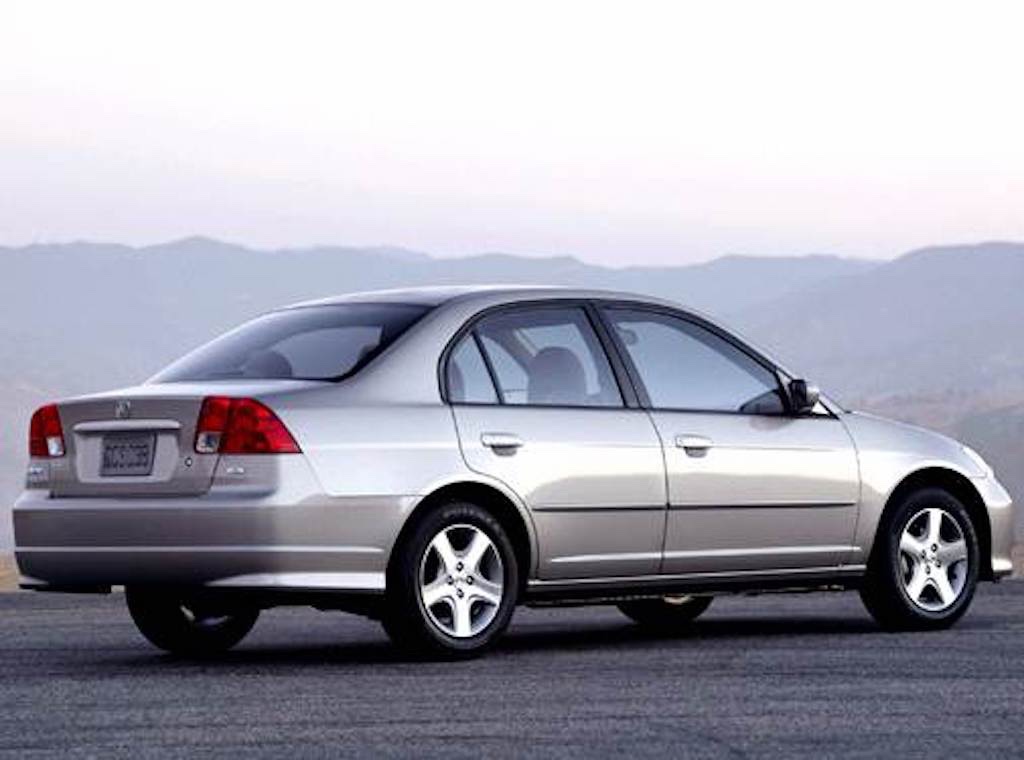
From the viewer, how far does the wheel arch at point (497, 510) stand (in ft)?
33.2

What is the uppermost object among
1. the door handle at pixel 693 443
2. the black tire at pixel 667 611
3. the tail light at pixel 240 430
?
the tail light at pixel 240 430

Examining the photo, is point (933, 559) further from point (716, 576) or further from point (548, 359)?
point (548, 359)

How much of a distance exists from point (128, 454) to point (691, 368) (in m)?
2.76

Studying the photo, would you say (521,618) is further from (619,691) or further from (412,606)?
(619,691)

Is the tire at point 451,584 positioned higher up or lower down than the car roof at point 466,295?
lower down

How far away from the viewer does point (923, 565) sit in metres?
11.9

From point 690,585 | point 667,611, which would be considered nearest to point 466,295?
point 690,585

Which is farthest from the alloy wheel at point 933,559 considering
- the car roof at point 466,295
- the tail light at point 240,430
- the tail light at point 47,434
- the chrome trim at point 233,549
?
the tail light at point 47,434

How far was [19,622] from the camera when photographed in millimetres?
13641

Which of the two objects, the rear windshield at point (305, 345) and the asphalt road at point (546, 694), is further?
the rear windshield at point (305, 345)

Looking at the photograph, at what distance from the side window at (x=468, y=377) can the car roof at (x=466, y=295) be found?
0.26 metres

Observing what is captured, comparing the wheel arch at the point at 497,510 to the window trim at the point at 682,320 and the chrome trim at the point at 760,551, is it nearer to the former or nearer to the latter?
the chrome trim at the point at 760,551

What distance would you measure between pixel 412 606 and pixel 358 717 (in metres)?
1.82

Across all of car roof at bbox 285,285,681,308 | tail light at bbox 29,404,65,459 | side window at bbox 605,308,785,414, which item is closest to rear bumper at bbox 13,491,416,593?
tail light at bbox 29,404,65,459
